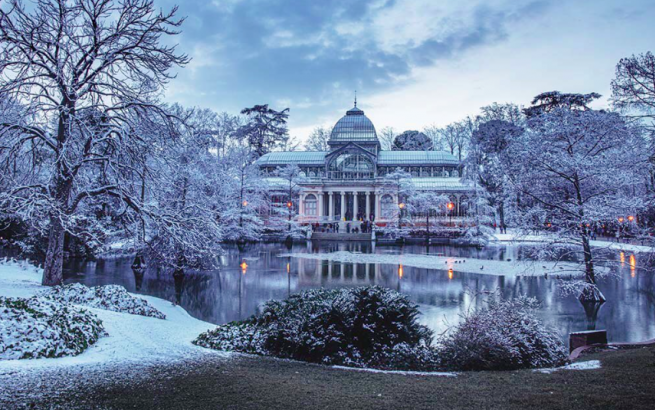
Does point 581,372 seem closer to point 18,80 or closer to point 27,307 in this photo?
point 27,307

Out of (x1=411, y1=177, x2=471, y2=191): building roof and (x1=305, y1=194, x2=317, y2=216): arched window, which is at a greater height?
(x1=411, y1=177, x2=471, y2=191): building roof

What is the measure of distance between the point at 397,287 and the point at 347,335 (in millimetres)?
10104

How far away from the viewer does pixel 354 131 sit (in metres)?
61.3

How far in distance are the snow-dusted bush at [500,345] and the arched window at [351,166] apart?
50.1 m

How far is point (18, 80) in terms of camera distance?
35.3 ft

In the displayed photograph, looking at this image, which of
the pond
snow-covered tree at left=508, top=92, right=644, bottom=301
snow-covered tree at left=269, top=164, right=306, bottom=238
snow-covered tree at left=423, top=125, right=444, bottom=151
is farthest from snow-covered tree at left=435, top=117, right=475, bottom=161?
snow-covered tree at left=508, top=92, right=644, bottom=301

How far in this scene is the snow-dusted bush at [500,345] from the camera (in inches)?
285

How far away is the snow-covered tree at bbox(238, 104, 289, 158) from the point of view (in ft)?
241

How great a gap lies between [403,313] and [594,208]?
34.2 ft

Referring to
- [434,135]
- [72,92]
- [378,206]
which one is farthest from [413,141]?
[72,92]

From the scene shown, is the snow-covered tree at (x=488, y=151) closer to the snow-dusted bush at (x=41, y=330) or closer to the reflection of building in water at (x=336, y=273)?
the reflection of building in water at (x=336, y=273)

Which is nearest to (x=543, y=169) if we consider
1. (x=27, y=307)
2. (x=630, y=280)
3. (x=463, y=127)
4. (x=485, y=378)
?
(x=630, y=280)

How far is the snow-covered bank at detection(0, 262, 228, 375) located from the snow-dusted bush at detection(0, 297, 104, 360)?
19 centimetres

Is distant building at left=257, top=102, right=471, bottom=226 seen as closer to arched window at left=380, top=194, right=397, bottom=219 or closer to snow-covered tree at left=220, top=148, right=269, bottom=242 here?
arched window at left=380, top=194, right=397, bottom=219
